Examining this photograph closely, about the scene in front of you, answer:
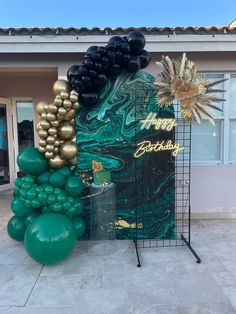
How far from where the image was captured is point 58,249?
319cm

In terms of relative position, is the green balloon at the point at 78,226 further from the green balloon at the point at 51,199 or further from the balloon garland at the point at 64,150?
the green balloon at the point at 51,199

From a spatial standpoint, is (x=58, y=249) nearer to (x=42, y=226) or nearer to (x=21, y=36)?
(x=42, y=226)

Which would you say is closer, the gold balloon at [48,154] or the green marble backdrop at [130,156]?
the gold balloon at [48,154]

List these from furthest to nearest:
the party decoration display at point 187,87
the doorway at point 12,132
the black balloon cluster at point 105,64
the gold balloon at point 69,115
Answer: the doorway at point 12,132
the gold balloon at point 69,115
the black balloon cluster at point 105,64
the party decoration display at point 187,87

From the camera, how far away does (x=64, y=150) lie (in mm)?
3736

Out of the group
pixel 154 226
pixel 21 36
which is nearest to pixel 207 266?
pixel 154 226

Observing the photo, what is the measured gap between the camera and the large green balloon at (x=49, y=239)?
3.15m

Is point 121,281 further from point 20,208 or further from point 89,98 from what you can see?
point 89,98

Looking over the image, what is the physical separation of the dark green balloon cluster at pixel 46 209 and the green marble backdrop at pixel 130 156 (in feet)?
1.27

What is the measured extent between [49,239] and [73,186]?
2.49 feet

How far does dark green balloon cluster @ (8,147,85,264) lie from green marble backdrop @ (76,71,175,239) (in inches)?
15.2

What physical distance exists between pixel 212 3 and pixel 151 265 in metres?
10.4

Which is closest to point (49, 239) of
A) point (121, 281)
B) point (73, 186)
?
point (73, 186)

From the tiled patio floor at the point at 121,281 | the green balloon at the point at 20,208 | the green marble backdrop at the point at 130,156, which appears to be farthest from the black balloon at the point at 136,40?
the tiled patio floor at the point at 121,281
